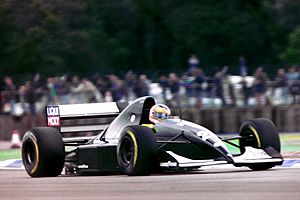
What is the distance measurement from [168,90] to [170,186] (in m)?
14.6

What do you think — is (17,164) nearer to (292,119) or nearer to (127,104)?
(127,104)

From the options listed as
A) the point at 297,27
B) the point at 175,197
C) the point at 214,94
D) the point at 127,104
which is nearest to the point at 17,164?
the point at 127,104

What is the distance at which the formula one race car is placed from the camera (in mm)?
12605

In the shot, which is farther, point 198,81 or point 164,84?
point 164,84

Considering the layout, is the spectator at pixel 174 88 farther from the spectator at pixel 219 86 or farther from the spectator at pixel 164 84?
the spectator at pixel 219 86

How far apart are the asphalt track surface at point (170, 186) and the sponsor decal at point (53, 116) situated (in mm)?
1351

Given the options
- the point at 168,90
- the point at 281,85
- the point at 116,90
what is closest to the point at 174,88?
the point at 168,90

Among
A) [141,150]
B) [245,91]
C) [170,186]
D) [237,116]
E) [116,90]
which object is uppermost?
[116,90]

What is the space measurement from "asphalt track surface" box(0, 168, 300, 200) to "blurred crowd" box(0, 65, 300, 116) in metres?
11.8

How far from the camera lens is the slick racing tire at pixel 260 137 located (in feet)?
43.6

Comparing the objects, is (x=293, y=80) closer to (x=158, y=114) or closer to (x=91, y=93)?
(x=91, y=93)

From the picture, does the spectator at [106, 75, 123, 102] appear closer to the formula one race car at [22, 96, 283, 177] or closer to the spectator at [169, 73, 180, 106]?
the spectator at [169, 73, 180, 106]

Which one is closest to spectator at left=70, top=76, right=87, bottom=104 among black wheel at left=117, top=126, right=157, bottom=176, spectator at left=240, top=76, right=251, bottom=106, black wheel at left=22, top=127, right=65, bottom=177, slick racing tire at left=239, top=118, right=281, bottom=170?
spectator at left=240, top=76, right=251, bottom=106

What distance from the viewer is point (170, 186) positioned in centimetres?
1093
